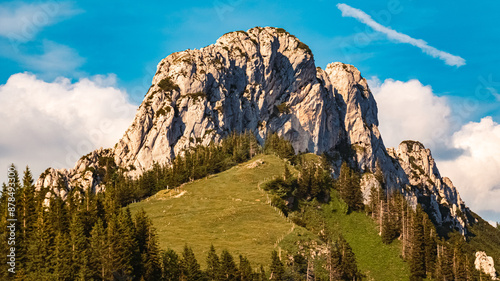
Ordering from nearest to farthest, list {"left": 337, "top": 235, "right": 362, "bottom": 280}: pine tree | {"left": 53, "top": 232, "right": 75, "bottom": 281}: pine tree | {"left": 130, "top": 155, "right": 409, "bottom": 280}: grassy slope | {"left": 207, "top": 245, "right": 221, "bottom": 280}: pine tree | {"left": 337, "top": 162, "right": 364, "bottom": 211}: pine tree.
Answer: {"left": 53, "top": 232, "right": 75, "bottom": 281}: pine tree → {"left": 207, "top": 245, "right": 221, "bottom": 280}: pine tree → {"left": 337, "top": 235, "right": 362, "bottom": 280}: pine tree → {"left": 130, "top": 155, "right": 409, "bottom": 280}: grassy slope → {"left": 337, "top": 162, "right": 364, "bottom": 211}: pine tree

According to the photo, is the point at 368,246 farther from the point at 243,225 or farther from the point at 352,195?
the point at 243,225

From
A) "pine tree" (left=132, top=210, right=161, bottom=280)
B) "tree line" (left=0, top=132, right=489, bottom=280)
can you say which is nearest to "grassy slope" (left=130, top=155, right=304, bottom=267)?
"tree line" (left=0, top=132, right=489, bottom=280)

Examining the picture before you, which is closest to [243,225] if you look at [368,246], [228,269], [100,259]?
[228,269]

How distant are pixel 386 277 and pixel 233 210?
→ 1821 inches

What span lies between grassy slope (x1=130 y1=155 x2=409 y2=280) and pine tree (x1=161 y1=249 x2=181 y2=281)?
10.00 meters

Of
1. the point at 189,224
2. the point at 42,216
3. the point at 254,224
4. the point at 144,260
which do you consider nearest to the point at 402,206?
the point at 254,224

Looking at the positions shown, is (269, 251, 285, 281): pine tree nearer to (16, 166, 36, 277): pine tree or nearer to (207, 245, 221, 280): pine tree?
(207, 245, 221, 280): pine tree

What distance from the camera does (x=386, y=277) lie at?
121 m

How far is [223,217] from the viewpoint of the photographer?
440 ft

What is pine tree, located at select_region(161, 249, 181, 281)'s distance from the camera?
88.4 meters

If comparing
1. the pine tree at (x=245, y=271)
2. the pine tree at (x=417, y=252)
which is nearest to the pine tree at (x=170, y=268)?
the pine tree at (x=245, y=271)

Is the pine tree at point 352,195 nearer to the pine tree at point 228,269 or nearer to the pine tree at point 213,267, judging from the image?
the pine tree at point 228,269

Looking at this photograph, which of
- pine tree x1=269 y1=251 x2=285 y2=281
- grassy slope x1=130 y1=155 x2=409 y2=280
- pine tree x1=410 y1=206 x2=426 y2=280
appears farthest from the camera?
pine tree x1=410 y1=206 x2=426 y2=280

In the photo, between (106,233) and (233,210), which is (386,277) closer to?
(233,210)
